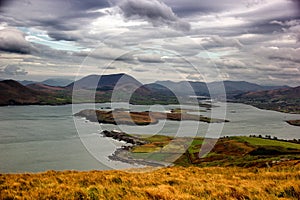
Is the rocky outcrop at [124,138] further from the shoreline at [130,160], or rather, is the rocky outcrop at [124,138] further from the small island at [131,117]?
the small island at [131,117]

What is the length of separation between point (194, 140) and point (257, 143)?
67.7 ft

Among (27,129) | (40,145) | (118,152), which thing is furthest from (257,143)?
(27,129)

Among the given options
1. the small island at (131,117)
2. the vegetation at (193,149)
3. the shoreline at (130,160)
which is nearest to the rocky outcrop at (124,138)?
the vegetation at (193,149)

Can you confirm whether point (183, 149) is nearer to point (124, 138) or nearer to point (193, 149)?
point (193, 149)

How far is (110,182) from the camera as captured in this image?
10.2m

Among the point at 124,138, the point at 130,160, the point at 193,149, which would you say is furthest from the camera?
the point at 124,138

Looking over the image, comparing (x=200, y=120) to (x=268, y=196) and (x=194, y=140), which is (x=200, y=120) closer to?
(x=194, y=140)

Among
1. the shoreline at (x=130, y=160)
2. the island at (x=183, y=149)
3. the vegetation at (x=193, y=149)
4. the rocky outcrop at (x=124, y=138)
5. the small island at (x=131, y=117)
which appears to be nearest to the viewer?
the shoreline at (x=130, y=160)

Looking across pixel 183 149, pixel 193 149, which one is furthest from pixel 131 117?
pixel 193 149

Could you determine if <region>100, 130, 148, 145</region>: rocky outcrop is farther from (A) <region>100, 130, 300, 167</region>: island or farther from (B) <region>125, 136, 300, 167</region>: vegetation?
(B) <region>125, 136, 300, 167</region>: vegetation

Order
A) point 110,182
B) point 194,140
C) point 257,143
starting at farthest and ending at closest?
point 194,140, point 257,143, point 110,182

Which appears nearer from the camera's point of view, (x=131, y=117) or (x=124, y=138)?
(x=124, y=138)

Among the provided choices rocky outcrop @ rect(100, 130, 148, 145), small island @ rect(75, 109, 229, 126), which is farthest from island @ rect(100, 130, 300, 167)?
small island @ rect(75, 109, 229, 126)

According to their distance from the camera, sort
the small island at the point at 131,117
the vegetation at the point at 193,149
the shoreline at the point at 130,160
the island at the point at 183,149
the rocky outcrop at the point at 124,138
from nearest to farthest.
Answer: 1. the shoreline at the point at 130,160
2. the island at the point at 183,149
3. the vegetation at the point at 193,149
4. the rocky outcrop at the point at 124,138
5. the small island at the point at 131,117
